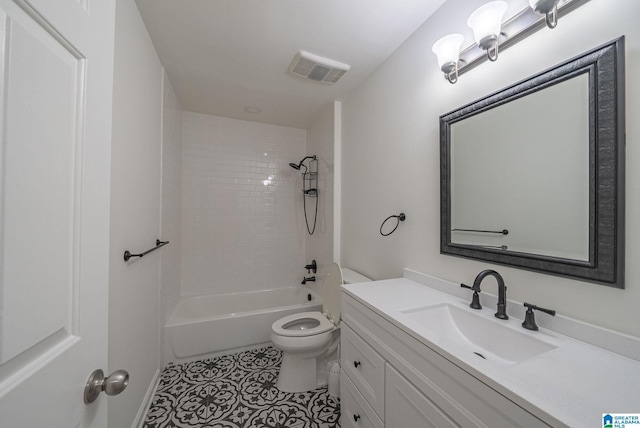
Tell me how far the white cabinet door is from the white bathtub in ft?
5.14

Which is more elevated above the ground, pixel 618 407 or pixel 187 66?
pixel 187 66

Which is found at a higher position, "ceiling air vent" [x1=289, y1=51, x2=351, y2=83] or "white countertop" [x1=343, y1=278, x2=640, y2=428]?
"ceiling air vent" [x1=289, y1=51, x2=351, y2=83]

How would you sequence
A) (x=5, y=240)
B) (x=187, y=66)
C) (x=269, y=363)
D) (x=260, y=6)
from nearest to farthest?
(x=5, y=240) → (x=260, y=6) → (x=187, y=66) → (x=269, y=363)

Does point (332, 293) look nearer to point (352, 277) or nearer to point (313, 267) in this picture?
point (352, 277)

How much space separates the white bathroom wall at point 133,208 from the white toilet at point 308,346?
0.86 m

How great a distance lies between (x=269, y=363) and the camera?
2133mm

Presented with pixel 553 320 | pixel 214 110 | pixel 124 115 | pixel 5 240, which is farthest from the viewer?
pixel 214 110

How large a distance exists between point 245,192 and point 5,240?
8.86 feet

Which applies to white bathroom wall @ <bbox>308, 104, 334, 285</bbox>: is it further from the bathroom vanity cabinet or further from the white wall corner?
the bathroom vanity cabinet

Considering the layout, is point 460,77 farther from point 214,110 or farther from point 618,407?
point 214,110

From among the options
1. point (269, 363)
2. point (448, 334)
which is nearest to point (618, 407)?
point (448, 334)

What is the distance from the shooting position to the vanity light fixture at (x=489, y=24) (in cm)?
96

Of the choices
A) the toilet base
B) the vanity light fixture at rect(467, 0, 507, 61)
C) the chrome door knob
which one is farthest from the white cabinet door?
the vanity light fixture at rect(467, 0, 507, 61)

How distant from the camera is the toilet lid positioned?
195cm
